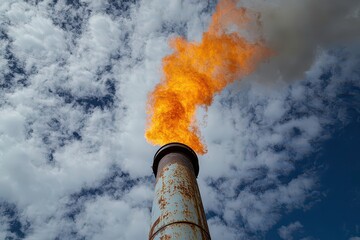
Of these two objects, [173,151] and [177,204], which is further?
[173,151]

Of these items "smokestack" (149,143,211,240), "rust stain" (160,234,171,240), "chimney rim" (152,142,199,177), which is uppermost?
"chimney rim" (152,142,199,177)

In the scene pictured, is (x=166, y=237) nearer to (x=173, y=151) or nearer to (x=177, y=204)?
(x=177, y=204)

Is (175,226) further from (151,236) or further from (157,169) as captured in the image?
(157,169)

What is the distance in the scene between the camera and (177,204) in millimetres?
4637

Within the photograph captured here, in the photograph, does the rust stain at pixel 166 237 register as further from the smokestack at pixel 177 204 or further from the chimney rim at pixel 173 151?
the chimney rim at pixel 173 151

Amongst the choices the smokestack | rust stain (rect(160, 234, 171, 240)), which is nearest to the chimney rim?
the smokestack

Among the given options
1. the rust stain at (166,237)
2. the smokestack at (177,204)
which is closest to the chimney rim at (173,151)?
the smokestack at (177,204)

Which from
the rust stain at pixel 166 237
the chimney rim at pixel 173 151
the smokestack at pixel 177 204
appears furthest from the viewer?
the chimney rim at pixel 173 151

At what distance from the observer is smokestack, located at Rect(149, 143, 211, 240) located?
425 cm

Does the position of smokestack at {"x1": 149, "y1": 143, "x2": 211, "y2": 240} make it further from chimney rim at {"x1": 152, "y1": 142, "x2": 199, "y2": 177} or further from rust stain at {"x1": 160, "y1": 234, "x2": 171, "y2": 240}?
chimney rim at {"x1": 152, "y1": 142, "x2": 199, "y2": 177}

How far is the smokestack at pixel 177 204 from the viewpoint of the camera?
4.25 m

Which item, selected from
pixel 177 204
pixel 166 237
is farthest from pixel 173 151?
pixel 166 237

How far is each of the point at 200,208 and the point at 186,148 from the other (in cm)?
177

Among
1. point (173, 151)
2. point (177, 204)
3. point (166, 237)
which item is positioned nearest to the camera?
point (166, 237)
